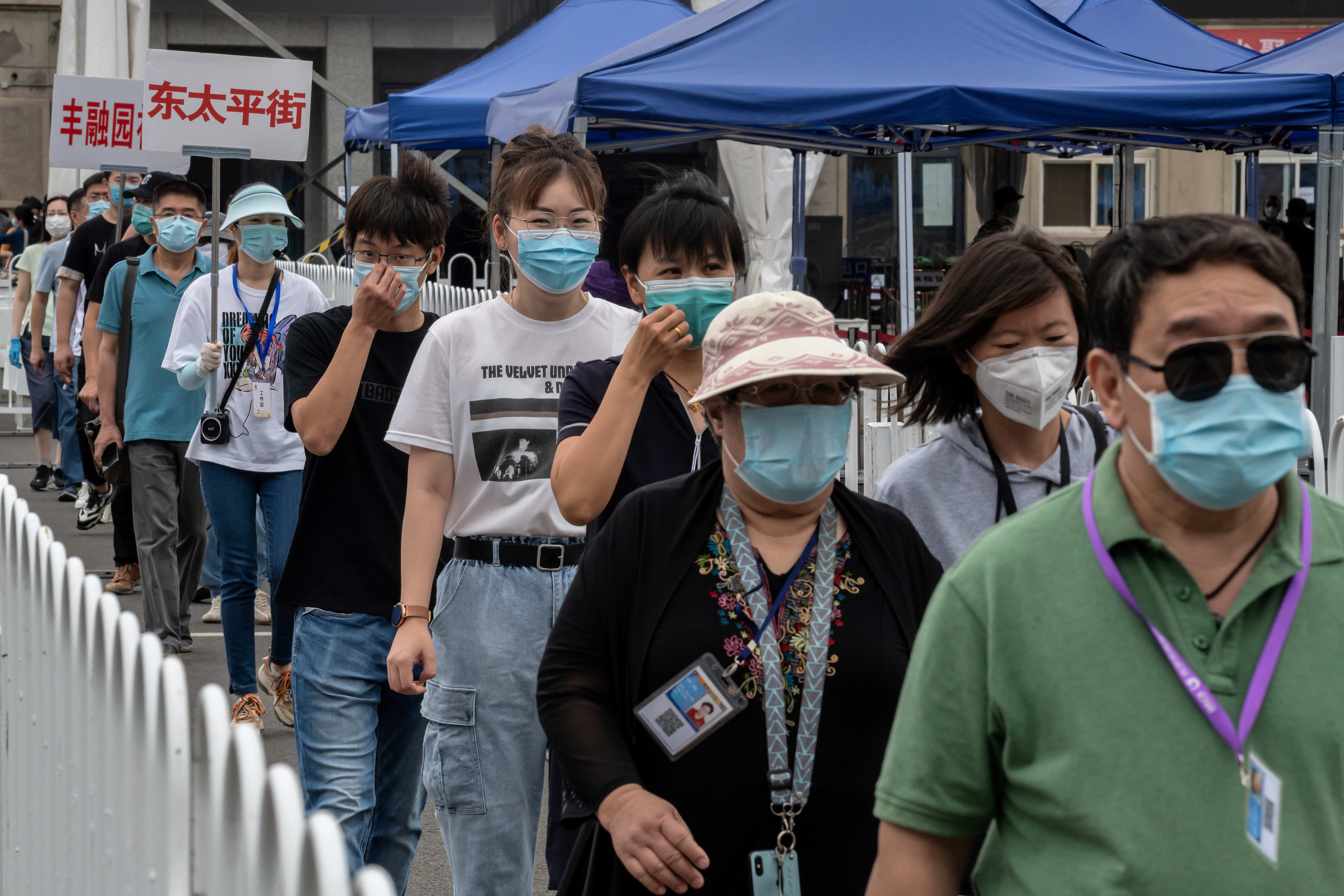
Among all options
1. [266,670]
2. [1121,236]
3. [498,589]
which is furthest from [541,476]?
[266,670]

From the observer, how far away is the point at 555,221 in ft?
11.4

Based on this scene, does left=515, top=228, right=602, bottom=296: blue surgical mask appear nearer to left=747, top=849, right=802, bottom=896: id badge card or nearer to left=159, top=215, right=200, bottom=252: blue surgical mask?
left=747, top=849, right=802, bottom=896: id badge card

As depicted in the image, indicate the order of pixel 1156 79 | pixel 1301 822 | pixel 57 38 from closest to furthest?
pixel 1301 822, pixel 1156 79, pixel 57 38

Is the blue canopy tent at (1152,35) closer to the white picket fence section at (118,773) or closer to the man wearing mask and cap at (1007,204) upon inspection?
the man wearing mask and cap at (1007,204)

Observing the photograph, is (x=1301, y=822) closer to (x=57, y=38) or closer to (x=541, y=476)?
(x=541, y=476)

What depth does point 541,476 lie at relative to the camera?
3320 mm

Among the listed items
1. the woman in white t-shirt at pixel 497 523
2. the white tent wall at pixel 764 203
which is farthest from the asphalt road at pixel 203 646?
the white tent wall at pixel 764 203

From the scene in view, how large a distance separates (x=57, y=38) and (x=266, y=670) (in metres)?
23.7

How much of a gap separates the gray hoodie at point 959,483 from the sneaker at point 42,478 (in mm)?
11023

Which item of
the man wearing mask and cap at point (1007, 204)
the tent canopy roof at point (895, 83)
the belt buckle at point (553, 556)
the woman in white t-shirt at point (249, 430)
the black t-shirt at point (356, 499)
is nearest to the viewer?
the belt buckle at point (553, 556)

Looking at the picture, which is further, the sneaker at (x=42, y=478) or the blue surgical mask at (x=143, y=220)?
the sneaker at (x=42, y=478)

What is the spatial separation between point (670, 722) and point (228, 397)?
167 inches

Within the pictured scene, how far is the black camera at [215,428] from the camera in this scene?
599 centimetres

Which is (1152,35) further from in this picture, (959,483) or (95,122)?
(959,483)
